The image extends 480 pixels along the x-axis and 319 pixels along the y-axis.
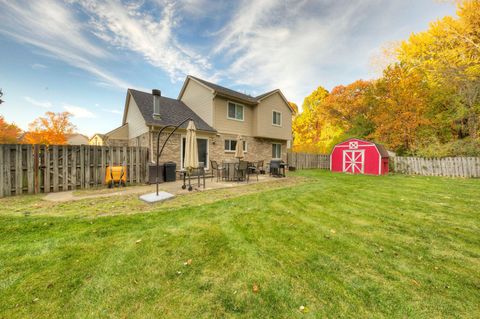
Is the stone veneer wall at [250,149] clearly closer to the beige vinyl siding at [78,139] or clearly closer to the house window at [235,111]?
the house window at [235,111]

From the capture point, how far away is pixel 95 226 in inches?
142

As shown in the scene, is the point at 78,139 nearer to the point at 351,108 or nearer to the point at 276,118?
the point at 276,118

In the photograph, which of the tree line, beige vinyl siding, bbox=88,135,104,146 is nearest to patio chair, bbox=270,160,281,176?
the tree line

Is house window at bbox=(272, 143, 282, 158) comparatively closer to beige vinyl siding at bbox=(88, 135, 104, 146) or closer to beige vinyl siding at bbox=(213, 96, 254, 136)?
beige vinyl siding at bbox=(213, 96, 254, 136)

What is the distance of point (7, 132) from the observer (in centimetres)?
2588

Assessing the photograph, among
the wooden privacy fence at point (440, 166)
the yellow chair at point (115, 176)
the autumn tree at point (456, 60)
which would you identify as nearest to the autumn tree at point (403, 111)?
the autumn tree at point (456, 60)

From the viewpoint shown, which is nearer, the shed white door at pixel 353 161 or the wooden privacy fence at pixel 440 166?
the wooden privacy fence at pixel 440 166

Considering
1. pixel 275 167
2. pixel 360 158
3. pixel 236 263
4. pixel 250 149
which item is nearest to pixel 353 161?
pixel 360 158

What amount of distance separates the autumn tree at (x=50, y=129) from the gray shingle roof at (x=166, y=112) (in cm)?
2759

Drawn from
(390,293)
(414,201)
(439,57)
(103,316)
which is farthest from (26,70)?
(439,57)

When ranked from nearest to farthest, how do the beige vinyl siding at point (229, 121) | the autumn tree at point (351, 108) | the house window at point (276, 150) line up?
the beige vinyl siding at point (229, 121), the house window at point (276, 150), the autumn tree at point (351, 108)

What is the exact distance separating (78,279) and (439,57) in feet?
73.6

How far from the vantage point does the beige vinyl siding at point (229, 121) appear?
42.2 ft

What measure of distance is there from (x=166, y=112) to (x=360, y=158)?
50.2 ft
